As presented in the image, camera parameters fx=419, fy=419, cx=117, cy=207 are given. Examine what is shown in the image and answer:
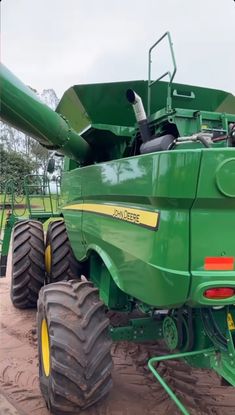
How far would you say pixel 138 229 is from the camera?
2.17m

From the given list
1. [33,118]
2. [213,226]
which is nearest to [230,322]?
[213,226]

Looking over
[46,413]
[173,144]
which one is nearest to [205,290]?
[173,144]

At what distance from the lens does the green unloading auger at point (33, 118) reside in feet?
8.88

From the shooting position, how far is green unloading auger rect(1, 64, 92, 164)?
8.88ft

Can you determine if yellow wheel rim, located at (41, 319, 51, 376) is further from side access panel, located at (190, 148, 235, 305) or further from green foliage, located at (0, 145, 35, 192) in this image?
green foliage, located at (0, 145, 35, 192)

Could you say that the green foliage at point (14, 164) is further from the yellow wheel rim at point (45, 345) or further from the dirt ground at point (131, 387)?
the yellow wheel rim at point (45, 345)

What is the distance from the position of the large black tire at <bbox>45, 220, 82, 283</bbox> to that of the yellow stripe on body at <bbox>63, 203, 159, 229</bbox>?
146 centimetres

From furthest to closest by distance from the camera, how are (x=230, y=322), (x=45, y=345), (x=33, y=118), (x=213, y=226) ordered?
(x=45, y=345), (x=33, y=118), (x=230, y=322), (x=213, y=226)

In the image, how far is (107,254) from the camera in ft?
8.83

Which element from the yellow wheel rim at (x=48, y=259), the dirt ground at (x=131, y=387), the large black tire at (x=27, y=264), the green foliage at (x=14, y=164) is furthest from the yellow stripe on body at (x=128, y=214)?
the green foliage at (x=14, y=164)

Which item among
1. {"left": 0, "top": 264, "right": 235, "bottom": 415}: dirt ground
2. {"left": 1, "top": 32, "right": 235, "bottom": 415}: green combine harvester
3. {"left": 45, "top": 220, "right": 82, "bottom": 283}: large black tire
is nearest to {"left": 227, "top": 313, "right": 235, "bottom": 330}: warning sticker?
{"left": 1, "top": 32, "right": 235, "bottom": 415}: green combine harvester

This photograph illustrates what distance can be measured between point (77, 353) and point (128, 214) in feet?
2.94

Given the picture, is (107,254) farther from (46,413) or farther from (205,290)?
(46,413)

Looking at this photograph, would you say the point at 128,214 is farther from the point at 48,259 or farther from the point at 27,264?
the point at 27,264
